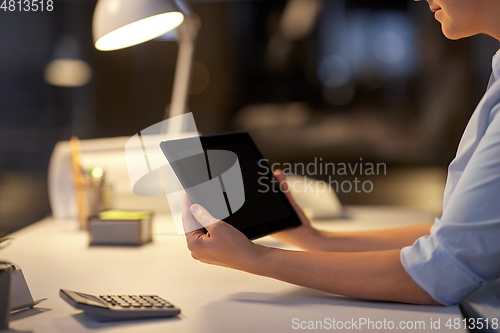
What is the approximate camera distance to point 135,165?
116 centimetres

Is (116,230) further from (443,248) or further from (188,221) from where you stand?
(443,248)

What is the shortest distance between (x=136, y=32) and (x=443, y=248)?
810mm

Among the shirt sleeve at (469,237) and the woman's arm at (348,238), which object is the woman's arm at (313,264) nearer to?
the shirt sleeve at (469,237)

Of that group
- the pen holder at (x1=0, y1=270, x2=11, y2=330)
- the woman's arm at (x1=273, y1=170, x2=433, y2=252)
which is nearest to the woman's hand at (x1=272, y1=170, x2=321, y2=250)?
the woman's arm at (x1=273, y1=170, x2=433, y2=252)

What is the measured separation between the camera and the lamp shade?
98 cm

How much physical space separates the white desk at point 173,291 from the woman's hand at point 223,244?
0.06 metres

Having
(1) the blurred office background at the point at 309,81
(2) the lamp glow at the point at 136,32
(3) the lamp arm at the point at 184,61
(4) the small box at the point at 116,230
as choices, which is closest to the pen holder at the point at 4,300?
(4) the small box at the point at 116,230

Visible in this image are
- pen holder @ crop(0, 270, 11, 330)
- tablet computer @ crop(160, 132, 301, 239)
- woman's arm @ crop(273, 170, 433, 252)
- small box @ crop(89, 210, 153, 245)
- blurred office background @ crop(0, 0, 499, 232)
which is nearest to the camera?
pen holder @ crop(0, 270, 11, 330)

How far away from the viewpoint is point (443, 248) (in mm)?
646

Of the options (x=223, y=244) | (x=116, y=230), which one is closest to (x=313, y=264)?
(x=223, y=244)

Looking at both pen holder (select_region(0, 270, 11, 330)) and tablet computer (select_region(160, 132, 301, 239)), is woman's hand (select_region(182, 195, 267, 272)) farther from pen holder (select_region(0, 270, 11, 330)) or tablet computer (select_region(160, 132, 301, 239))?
pen holder (select_region(0, 270, 11, 330))

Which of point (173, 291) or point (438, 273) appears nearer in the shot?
point (438, 273)

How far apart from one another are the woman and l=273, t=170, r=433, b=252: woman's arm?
0.24 meters

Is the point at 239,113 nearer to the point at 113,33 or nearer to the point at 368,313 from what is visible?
the point at 113,33
